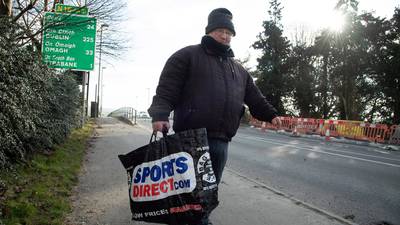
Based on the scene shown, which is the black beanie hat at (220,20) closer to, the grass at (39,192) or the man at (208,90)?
the man at (208,90)

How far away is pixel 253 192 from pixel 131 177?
10.7 ft

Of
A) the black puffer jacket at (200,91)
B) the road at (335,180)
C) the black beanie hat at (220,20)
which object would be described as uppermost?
the black beanie hat at (220,20)

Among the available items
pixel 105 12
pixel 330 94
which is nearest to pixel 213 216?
pixel 105 12

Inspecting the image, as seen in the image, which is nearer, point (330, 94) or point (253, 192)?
point (253, 192)

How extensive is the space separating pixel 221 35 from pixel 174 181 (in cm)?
130

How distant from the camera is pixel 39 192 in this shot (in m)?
4.67

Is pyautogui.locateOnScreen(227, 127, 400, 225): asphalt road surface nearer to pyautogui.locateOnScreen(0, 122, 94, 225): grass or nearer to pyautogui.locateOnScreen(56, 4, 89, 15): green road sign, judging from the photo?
pyautogui.locateOnScreen(0, 122, 94, 225): grass

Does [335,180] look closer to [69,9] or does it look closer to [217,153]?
[217,153]

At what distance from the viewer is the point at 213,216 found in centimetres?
445

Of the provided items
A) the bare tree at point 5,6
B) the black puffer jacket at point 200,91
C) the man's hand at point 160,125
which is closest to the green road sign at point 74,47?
the bare tree at point 5,6

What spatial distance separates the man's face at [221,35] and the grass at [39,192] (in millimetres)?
2411

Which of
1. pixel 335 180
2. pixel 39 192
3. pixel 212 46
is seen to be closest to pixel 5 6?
pixel 39 192

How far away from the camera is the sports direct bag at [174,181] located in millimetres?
→ 2791

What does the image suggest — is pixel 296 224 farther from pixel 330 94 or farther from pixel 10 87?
pixel 330 94
